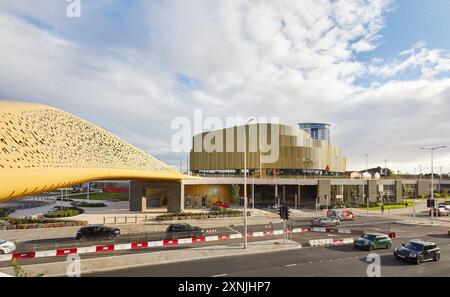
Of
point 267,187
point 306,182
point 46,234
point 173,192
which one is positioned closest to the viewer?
point 46,234

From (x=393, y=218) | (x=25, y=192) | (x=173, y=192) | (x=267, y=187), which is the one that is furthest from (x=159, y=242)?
(x=267, y=187)

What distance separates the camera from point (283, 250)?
24203 mm

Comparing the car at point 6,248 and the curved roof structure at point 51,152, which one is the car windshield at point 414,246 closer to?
the curved roof structure at point 51,152

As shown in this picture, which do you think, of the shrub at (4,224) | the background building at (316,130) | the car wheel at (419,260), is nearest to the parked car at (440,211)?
the car wheel at (419,260)

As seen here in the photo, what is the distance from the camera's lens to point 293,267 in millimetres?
19531

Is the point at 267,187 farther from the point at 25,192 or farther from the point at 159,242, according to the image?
the point at 25,192

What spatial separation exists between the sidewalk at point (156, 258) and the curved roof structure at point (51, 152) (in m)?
4.78

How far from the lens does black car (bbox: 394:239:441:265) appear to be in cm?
2033

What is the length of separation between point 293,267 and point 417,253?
27.3ft

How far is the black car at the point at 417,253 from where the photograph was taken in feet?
66.7

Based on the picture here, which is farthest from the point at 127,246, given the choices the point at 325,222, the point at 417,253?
the point at 325,222

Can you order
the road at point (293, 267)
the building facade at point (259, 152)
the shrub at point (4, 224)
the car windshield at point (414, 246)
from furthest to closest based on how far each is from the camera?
the building facade at point (259, 152)
the shrub at point (4, 224)
the car windshield at point (414, 246)
the road at point (293, 267)

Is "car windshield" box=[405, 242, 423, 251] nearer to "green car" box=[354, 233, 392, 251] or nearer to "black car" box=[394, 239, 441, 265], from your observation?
"black car" box=[394, 239, 441, 265]

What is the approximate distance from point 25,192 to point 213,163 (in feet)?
222
